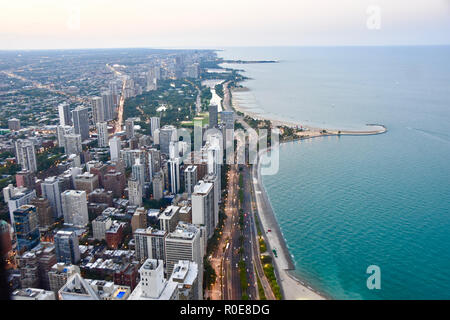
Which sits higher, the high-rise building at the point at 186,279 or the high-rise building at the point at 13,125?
the high-rise building at the point at 13,125

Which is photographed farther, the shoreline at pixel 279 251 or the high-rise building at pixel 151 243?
the high-rise building at pixel 151 243

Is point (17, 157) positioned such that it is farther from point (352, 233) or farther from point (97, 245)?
point (352, 233)

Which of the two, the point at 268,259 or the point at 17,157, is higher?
the point at 17,157

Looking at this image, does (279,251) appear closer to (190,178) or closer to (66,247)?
(190,178)

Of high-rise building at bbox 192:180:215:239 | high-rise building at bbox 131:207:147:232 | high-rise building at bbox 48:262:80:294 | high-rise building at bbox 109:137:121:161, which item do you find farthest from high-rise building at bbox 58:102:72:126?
high-rise building at bbox 48:262:80:294

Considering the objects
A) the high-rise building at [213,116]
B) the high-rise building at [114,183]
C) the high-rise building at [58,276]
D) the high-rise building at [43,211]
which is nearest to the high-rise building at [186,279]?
the high-rise building at [58,276]

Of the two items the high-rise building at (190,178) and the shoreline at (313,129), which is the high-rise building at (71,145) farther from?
the shoreline at (313,129)
